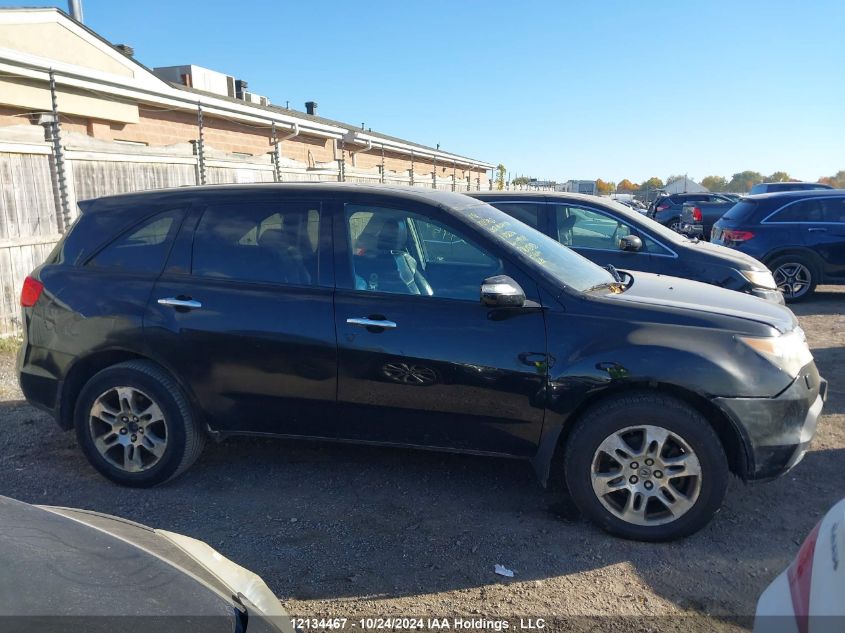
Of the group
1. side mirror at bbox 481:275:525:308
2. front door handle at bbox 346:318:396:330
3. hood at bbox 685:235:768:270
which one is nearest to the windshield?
side mirror at bbox 481:275:525:308

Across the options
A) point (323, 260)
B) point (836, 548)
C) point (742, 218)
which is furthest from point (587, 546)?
point (742, 218)

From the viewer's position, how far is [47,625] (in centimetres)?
163

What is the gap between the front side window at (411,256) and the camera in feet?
12.7

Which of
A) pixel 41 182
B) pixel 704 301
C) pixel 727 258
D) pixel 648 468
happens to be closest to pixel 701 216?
pixel 727 258

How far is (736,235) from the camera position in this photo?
1107cm

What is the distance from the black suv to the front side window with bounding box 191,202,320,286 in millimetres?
13

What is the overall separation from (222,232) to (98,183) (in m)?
5.69

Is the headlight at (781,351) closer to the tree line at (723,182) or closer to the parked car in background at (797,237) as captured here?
the parked car in background at (797,237)

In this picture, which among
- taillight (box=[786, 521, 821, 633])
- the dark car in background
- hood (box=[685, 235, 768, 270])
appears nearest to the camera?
taillight (box=[786, 521, 821, 633])

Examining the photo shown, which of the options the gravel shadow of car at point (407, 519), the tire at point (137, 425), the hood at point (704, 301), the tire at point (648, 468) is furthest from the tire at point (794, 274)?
the tire at point (137, 425)

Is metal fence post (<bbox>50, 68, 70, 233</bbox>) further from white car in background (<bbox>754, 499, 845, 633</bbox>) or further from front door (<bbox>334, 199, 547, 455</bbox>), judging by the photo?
white car in background (<bbox>754, 499, 845, 633</bbox>)

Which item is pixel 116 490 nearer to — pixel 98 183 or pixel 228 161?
pixel 98 183

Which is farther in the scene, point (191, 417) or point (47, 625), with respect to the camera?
point (191, 417)

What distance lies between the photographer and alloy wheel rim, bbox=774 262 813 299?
1072 cm
